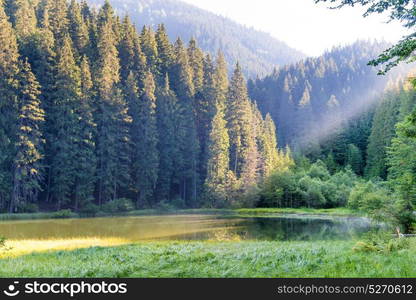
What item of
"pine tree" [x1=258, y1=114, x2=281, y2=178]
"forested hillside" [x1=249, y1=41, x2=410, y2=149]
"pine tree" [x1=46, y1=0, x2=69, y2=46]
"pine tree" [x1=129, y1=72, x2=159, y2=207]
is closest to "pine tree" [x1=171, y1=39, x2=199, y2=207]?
"pine tree" [x1=129, y1=72, x2=159, y2=207]

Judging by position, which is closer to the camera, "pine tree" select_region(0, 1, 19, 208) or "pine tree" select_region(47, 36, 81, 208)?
"pine tree" select_region(0, 1, 19, 208)

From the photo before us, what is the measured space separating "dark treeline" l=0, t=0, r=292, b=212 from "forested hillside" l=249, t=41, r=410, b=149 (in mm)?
29661

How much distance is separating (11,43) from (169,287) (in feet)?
145

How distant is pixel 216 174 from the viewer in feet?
177

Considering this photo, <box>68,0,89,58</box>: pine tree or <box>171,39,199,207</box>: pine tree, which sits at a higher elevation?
<box>68,0,89,58</box>: pine tree

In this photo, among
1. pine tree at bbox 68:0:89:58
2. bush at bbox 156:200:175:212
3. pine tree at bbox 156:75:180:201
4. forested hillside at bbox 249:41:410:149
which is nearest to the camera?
bush at bbox 156:200:175:212

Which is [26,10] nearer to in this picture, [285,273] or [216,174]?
[216,174]

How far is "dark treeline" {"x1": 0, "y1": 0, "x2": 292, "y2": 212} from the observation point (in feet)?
140

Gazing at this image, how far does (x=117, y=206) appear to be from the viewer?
45031mm

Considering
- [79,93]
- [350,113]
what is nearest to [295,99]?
[350,113]

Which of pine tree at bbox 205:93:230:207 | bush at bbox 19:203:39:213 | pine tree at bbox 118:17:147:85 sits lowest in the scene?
bush at bbox 19:203:39:213

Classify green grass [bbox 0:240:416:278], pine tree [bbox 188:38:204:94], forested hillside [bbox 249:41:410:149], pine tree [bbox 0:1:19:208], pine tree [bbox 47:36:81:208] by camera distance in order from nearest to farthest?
1. green grass [bbox 0:240:416:278]
2. pine tree [bbox 0:1:19:208]
3. pine tree [bbox 47:36:81:208]
4. pine tree [bbox 188:38:204:94]
5. forested hillside [bbox 249:41:410:149]

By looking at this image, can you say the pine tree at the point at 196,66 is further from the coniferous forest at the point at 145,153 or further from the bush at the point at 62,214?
the bush at the point at 62,214

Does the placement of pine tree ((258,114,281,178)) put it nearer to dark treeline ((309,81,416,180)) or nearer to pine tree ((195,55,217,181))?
pine tree ((195,55,217,181))
